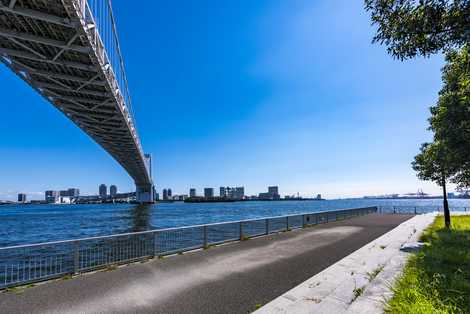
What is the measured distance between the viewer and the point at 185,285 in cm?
596

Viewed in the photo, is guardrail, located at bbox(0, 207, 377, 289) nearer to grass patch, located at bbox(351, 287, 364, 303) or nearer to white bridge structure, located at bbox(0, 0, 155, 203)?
grass patch, located at bbox(351, 287, 364, 303)

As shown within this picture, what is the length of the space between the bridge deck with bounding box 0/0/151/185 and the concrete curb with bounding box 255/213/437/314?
16203mm

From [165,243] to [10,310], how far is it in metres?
5.36

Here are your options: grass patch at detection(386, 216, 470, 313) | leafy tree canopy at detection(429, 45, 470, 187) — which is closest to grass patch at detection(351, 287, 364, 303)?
grass patch at detection(386, 216, 470, 313)

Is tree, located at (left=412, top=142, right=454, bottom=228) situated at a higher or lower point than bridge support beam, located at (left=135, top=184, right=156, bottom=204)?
higher

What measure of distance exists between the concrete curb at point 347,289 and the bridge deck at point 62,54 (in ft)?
53.2

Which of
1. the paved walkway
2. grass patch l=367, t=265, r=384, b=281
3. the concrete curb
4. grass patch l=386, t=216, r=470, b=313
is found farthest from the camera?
grass patch l=367, t=265, r=384, b=281

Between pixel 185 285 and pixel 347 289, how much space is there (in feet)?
11.1

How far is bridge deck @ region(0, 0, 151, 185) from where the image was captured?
14875 mm

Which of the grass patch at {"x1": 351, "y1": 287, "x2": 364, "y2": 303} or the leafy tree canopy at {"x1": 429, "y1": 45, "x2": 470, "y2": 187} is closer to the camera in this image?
the grass patch at {"x1": 351, "y1": 287, "x2": 364, "y2": 303}

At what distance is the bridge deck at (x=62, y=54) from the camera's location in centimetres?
1488

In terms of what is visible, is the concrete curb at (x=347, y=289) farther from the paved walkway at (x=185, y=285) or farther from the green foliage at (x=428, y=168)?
the green foliage at (x=428, y=168)

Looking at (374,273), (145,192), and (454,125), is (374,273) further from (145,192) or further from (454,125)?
(145,192)

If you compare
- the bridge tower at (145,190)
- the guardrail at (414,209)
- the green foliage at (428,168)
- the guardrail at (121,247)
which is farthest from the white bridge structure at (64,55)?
the bridge tower at (145,190)
